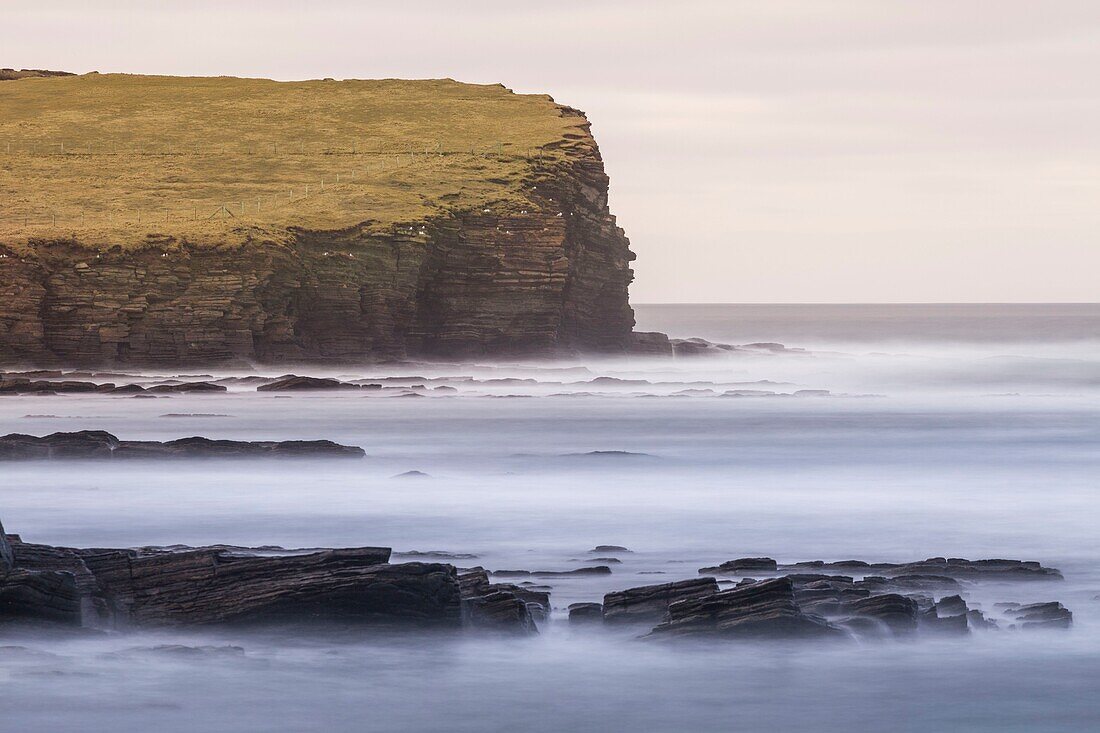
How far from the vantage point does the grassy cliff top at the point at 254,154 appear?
63125 mm

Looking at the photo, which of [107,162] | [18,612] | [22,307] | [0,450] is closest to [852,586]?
[18,612]

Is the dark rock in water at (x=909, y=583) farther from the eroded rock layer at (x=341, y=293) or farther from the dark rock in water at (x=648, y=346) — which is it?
the dark rock in water at (x=648, y=346)

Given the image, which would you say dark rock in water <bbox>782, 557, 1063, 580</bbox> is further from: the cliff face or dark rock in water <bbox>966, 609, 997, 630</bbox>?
the cliff face

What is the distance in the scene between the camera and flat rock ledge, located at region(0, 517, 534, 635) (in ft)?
37.8

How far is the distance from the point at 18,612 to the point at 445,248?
51.7 metres

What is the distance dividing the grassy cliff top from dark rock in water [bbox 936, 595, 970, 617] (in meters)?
48.6

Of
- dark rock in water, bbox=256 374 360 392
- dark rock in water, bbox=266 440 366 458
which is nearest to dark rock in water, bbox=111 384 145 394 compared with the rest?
dark rock in water, bbox=256 374 360 392

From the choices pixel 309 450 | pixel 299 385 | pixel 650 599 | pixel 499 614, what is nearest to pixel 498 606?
pixel 499 614

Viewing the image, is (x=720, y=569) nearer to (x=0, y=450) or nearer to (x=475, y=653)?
(x=475, y=653)

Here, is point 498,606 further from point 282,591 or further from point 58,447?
point 58,447

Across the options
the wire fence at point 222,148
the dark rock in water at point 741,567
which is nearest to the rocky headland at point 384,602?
the dark rock in water at point 741,567

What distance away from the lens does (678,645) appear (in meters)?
11.3

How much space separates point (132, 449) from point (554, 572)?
10.9 meters

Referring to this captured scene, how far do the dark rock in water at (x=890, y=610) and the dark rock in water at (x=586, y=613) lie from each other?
1.86 meters
